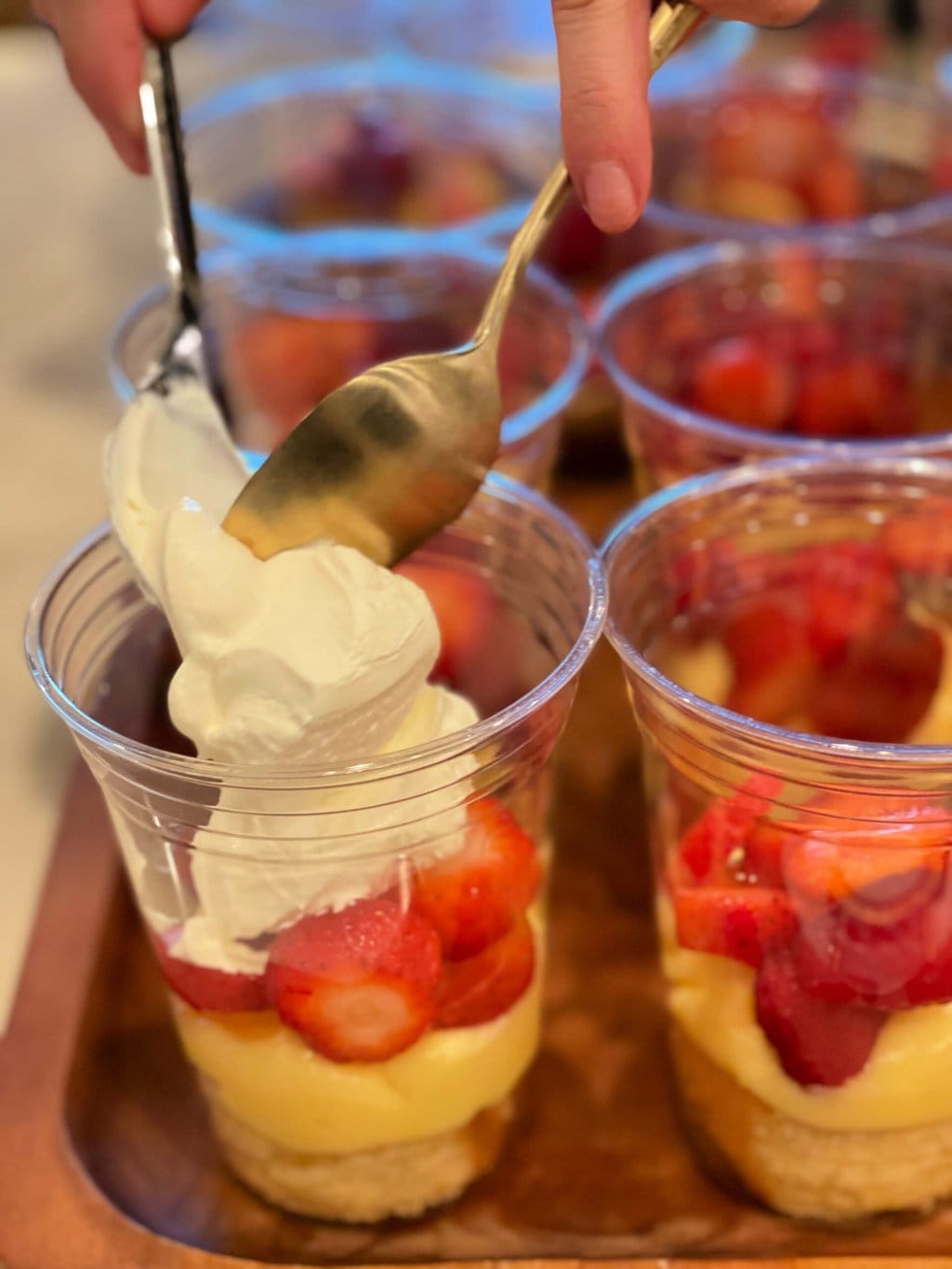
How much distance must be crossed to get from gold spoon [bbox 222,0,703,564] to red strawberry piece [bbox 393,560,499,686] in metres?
0.16

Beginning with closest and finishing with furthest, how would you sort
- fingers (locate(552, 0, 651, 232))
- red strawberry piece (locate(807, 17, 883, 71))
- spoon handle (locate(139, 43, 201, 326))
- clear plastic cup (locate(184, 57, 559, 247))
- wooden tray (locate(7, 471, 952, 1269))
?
fingers (locate(552, 0, 651, 232)) → wooden tray (locate(7, 471, 952, 1269)) → spoon handle (locate(139, 43, 201, 326)) → clear plastic cup (locate(184, 57, 559, 247)) → red strawberry piece (locate(807, 17, 883, 71))

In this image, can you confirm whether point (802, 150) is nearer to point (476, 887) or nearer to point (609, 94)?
point (609, 94)

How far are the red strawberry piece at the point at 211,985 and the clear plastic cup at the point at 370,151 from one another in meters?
0.93

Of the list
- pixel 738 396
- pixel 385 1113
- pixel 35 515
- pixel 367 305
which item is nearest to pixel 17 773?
pixel 35 515

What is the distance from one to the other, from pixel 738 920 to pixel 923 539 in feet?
1.11

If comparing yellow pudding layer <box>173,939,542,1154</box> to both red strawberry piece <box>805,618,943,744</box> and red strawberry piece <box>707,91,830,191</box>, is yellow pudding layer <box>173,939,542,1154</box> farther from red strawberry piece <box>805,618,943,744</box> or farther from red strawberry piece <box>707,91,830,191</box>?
red strawberry piece <box>707,91,830,191</box>

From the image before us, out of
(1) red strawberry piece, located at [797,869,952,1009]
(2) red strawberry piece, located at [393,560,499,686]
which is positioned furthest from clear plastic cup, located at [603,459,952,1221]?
(2) red strawberry piece, located at [393,560,499,686]

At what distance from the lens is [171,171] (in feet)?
2.87

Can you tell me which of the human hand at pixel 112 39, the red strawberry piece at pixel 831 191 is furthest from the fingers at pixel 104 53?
the red strawberry piece at pixel 831 191

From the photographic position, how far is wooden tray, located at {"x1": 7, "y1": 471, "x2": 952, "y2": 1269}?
0.75 meters

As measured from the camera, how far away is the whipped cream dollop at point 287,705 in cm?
66

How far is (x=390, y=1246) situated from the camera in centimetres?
77

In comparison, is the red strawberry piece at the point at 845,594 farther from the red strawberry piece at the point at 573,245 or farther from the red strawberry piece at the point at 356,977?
the red strawberry piece at the point at 573,245

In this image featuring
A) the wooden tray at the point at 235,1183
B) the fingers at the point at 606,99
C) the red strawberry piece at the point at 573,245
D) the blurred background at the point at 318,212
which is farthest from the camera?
the red strawberry piece at the point at 573,245
